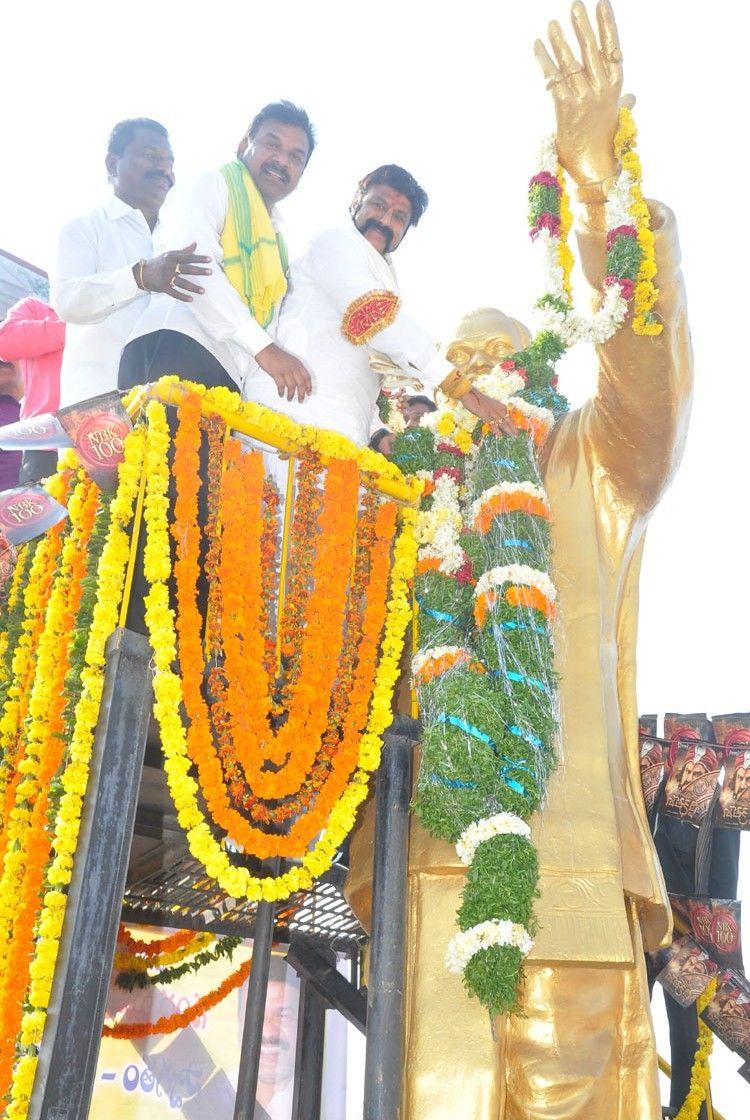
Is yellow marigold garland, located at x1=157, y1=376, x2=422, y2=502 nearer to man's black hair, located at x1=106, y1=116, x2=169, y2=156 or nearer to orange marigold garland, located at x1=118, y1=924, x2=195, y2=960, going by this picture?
man's black hair, located at x1=106, y1=116, x2=169, y2=156

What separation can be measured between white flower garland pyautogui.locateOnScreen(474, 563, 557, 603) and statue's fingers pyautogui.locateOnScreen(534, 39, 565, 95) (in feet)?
7.21

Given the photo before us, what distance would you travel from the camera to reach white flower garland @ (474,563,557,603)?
4312mm

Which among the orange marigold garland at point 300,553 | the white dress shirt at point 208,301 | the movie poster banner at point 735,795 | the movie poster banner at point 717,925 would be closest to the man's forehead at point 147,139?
the white dress shirt at point 208,301

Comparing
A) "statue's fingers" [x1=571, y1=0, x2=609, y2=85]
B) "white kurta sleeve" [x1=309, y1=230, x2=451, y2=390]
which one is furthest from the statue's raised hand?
"white kurta sleeve" [x1=309, y1=230, x2=451, y2=390]

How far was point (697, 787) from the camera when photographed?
7227 millimetres

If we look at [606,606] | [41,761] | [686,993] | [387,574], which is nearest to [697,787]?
→ [686,993]

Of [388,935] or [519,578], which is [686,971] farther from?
[519,578]

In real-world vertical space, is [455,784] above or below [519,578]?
below

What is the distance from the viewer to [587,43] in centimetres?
468

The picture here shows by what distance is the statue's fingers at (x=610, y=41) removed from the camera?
465 centimetres

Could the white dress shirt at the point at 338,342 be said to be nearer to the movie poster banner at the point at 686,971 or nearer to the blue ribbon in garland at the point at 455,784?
the blue ribbon in garland at the point at 455,784

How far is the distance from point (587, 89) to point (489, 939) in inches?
144

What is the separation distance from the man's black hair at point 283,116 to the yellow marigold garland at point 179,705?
162 centimetres

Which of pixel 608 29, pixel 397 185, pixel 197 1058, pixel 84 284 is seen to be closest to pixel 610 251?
pixel 608 29
